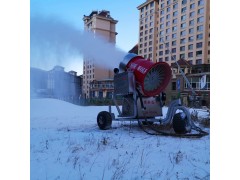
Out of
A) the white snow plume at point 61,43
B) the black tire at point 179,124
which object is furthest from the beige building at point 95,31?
the black tire at point 179,124

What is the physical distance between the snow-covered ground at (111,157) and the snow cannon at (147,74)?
0.83m

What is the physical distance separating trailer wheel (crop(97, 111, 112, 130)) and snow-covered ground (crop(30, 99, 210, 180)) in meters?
0.81

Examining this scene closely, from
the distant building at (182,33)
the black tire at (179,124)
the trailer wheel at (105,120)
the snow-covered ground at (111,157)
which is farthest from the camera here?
the trailer wheel at (105,120)

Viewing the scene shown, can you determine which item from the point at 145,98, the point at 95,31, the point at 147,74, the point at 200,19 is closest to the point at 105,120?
the point at 145,98

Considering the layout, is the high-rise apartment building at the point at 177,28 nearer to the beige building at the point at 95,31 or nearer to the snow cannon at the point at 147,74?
the beige building at the point at 95,31

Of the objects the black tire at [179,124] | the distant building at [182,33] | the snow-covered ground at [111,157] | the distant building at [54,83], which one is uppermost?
the distant building at [182,33]

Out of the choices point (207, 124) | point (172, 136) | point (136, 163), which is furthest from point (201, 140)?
point (136, 163)

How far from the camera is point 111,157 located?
80.9 inches

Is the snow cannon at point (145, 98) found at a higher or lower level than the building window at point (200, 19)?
lower

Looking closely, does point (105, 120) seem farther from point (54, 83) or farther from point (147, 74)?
point (54, 83)

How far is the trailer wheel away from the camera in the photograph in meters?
3.53

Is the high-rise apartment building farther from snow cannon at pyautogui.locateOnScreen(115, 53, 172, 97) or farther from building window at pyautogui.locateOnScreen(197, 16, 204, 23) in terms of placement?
snow cannon at pyautogui.locateOnScreen(115, 53, 172, 97)

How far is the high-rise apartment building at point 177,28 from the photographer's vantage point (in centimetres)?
198
